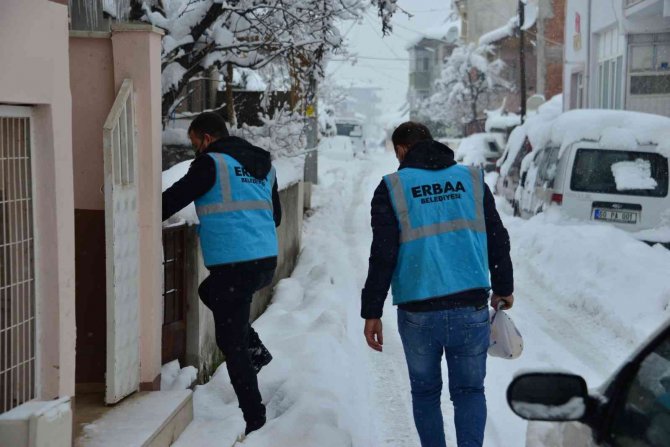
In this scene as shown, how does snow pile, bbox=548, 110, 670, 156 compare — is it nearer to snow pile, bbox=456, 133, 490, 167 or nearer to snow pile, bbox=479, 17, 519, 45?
snow pile, bbox=456, 133, 490, 167

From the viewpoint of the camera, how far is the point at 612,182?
12961 mm

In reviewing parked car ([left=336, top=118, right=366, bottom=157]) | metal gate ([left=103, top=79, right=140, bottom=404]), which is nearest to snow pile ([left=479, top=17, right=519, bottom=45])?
parked car ([left=336, top=118, right=366, bottom=157])

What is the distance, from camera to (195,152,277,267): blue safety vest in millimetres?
5340

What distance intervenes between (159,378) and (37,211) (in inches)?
74.5

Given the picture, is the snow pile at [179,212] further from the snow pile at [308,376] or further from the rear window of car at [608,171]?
the rear window of car at [608,171]

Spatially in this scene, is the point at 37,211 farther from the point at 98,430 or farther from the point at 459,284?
the point at 459,284

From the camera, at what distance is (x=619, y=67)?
23984 millimetres

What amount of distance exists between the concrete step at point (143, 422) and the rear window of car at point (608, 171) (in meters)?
8.82

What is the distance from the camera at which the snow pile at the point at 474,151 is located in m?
31.5

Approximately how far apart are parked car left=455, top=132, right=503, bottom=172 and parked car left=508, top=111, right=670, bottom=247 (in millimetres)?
17604

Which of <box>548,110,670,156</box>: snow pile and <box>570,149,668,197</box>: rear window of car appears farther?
<box>548,110,670,156</box>: snow pile

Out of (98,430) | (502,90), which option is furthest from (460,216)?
(502,90)

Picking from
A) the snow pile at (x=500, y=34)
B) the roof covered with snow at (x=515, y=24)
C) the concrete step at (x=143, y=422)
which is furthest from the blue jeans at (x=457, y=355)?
the snow pile at (x=500, y=34)

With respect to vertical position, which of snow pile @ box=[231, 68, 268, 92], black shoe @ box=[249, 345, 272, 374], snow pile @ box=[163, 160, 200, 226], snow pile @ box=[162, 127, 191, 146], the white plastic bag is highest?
snow pile @ box=[231, 68, 268, 92]
